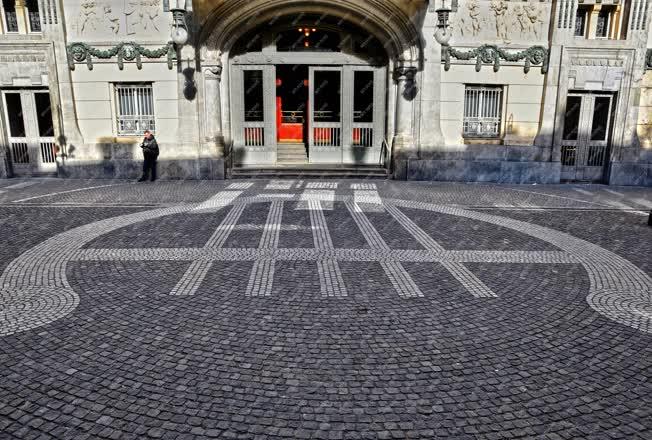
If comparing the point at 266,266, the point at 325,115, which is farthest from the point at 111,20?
the point at 266,266

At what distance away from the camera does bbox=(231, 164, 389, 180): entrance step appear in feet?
48.0

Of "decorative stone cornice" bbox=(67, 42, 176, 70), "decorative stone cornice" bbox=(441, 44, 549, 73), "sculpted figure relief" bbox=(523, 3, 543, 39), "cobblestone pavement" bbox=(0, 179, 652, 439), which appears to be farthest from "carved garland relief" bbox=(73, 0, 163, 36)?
"sculpted figure relief" bbox=(523, 3, 543, 39)

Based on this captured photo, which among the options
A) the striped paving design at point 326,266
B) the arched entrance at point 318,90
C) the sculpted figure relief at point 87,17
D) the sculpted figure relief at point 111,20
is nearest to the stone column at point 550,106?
the arched entrance at point 318,90

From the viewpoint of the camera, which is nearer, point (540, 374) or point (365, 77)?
point (540, 374)

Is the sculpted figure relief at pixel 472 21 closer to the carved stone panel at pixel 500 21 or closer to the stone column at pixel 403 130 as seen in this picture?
the carved stone panel at pixel 500 21

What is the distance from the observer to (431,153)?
14633 mm

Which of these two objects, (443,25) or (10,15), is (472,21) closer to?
(443,25)

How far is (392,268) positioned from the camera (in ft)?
20.8

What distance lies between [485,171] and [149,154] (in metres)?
10.5

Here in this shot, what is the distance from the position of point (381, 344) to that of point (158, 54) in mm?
12811

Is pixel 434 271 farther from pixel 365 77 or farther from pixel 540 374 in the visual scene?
pixel 365 77

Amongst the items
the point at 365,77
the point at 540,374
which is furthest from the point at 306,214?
the point at 365,77

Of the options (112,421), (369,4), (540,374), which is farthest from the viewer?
(369,4)

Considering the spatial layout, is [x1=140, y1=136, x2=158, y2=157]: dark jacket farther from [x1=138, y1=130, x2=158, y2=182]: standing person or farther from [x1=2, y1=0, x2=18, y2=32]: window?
[x1=2, y1=0, x2=18, y2=32]: window
